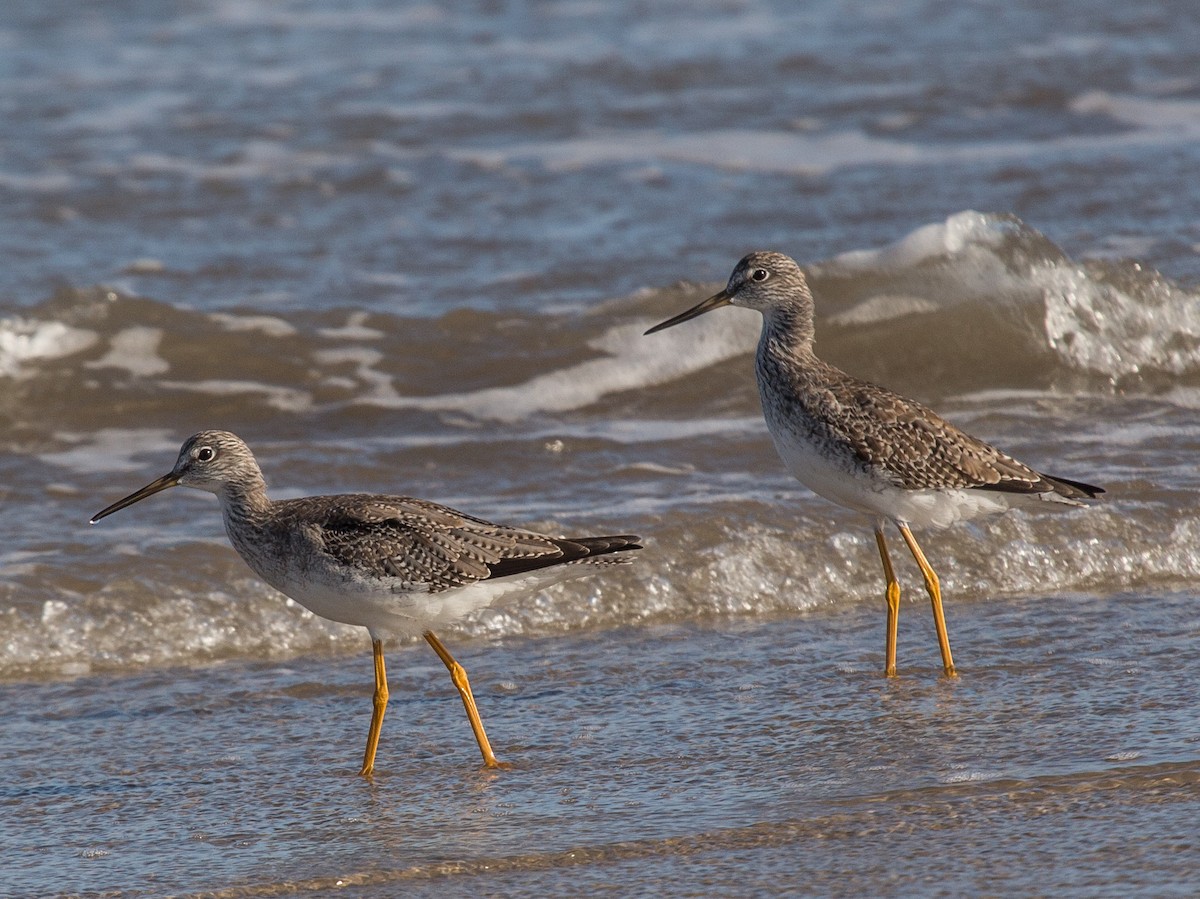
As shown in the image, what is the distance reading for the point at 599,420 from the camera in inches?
412

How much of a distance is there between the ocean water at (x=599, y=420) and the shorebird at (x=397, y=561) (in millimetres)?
528

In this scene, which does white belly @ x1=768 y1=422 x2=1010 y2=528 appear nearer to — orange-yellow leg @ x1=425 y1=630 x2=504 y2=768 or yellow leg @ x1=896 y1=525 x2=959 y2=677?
yellow leg @ x1=896 y1=525 x2=959 y2=677

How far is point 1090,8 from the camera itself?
800 inches

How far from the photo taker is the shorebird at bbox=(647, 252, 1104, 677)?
694 cm

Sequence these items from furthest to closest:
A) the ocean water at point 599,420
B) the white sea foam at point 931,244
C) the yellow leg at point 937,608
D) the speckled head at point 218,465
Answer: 1. the white sea foam at point 931,244
2. the yellow leg at point 937,608
3. the speckled head at point 218,465
4. the ocean water at point 599,420

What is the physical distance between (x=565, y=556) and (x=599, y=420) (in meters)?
4.31

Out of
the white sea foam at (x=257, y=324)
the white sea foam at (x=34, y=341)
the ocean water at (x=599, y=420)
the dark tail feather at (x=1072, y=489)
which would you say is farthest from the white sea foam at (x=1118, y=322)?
the white sea foam at (x=34, y=341)

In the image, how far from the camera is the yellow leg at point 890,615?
6.89 metres

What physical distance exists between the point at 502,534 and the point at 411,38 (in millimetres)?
14431

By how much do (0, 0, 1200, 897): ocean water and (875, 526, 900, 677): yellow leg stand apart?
122 mm

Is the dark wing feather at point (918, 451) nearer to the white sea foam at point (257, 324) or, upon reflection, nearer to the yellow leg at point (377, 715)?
the yellow leg at point (377, 715)

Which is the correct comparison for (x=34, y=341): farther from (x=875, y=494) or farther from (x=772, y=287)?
(x=875, y=494)

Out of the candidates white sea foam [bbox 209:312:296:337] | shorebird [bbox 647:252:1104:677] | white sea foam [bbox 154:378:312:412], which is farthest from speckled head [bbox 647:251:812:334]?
white sea foam [bbox 209:312:296:337]

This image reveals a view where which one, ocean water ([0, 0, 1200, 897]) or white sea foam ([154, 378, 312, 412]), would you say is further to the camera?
white sea foam ([154, 378, 312, 412])
